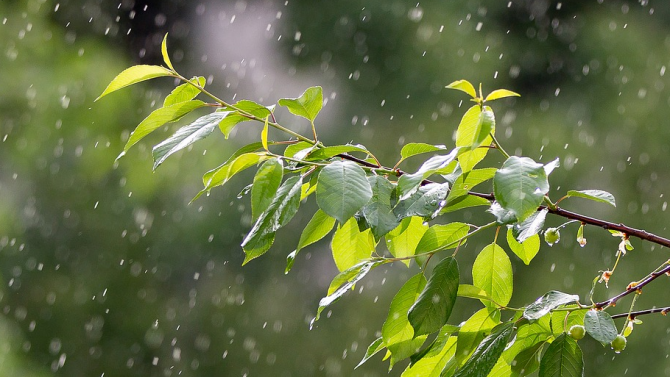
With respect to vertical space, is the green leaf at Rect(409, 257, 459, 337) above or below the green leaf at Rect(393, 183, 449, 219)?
below

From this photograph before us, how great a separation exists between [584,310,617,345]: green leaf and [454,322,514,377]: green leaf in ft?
0.16

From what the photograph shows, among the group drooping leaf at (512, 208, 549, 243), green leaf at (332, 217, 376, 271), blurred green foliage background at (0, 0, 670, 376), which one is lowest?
blurred green foliage background at (0, 0, 670, 376)

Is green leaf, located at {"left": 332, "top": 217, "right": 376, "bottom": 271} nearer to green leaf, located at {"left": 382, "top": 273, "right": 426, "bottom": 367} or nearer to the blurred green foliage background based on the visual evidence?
green leaf, located at {"left": 382, "top": 273, "right": 426, "bottom": 367}

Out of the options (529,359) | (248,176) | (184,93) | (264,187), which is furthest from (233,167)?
(248,176)

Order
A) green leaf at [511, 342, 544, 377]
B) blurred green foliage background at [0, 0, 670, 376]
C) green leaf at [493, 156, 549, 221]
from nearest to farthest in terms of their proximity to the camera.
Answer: green leaf at [493, 156, 549, 221] → green leaf at [511, 342, 544, 377] → blurred green foliage background at [0, 0, 670, 376]

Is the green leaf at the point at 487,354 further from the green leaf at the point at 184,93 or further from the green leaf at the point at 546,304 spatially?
the green leaf at the point at 184,93

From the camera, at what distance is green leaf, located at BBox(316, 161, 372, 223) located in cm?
44

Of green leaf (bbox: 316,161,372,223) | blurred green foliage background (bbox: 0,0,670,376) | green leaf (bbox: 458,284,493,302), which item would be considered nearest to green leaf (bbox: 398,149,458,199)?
green leaf (bbox: 316,161,372,223)

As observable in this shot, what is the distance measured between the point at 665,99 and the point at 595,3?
0.67m

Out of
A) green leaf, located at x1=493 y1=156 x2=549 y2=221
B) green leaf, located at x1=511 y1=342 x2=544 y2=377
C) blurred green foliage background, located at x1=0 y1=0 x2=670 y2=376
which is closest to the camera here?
green leaf, located at x1=493 y1=156 x2=549 y2=221

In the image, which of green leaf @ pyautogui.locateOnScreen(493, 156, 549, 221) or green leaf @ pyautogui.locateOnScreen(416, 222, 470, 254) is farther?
green leaf @ pyautogui.locateOnScreen(416, 222, 470, 254)

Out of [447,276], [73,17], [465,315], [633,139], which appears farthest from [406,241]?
[73,17]

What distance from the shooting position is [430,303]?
20.2 inches

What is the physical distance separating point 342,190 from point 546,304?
0.54ft
